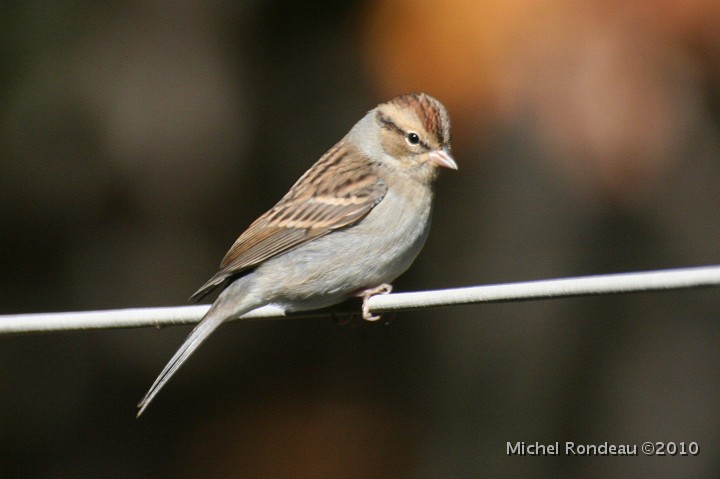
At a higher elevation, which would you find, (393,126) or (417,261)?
(393,126)

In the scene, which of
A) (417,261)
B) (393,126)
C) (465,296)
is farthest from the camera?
(417,261)

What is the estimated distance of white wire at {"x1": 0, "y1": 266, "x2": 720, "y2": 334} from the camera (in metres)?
1.97

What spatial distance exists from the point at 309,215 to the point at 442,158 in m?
0.49

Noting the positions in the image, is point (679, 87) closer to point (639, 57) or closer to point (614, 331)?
point (639, 57)

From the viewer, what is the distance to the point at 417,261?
5.72 m

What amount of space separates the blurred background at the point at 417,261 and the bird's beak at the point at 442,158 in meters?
1.90

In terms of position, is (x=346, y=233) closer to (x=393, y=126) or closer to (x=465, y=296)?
(x=393, y=126)

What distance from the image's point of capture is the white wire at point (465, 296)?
6.46 ft

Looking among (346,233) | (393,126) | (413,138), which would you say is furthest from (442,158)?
(346,233)

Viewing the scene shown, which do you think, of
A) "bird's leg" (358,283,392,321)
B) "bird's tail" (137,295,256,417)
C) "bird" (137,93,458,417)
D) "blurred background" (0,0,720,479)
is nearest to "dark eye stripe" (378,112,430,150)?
"bird" (137,93,458,417)

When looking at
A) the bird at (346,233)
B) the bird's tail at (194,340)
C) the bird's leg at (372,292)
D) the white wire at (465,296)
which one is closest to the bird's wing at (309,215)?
the bird at (346,233)

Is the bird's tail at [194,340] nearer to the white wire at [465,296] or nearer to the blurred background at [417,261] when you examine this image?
the white wire at [465,296]

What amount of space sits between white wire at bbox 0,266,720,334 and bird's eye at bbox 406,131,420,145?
1031mm

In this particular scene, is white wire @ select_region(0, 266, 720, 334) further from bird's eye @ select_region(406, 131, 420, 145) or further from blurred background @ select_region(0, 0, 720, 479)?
blurred background @ select_region(0, 0, 720, 479)
